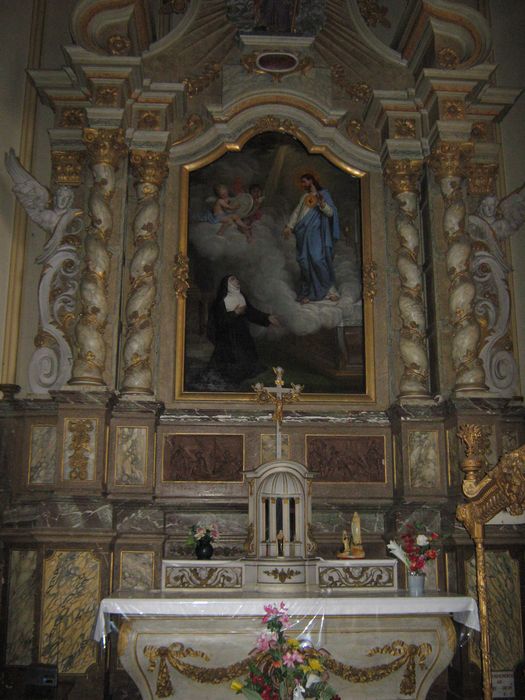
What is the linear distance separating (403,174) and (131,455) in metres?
4.41

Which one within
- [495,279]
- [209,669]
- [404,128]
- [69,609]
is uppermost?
[404,128]

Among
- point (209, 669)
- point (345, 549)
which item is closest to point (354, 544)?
point (345, 549)

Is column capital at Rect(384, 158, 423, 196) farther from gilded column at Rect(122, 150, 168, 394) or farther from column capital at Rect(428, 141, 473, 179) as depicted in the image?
gilded column at Rect(122, 150, 168, 394)

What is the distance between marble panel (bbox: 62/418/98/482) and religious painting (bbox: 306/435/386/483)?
2269 millimetres

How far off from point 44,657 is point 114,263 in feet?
13.1

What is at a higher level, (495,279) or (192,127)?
(192,127)

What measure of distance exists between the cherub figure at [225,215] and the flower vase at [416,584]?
4224 mm

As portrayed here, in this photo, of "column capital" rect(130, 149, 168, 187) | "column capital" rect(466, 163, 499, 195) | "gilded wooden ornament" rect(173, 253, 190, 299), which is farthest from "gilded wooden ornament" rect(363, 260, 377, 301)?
"column capital" rect(130, 149, 168, 187)

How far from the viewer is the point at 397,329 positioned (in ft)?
30.2

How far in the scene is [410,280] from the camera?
29.9 feet

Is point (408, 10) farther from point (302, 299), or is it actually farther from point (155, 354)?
point (155, 354)

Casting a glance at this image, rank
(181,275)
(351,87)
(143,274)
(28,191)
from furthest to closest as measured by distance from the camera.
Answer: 1. (351,87)
2. (181,275)
3. (28,191)
4. (143,274)

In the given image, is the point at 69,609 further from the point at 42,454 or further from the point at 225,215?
the point at 225,215

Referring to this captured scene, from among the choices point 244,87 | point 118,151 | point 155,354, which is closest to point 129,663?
point 155,354
